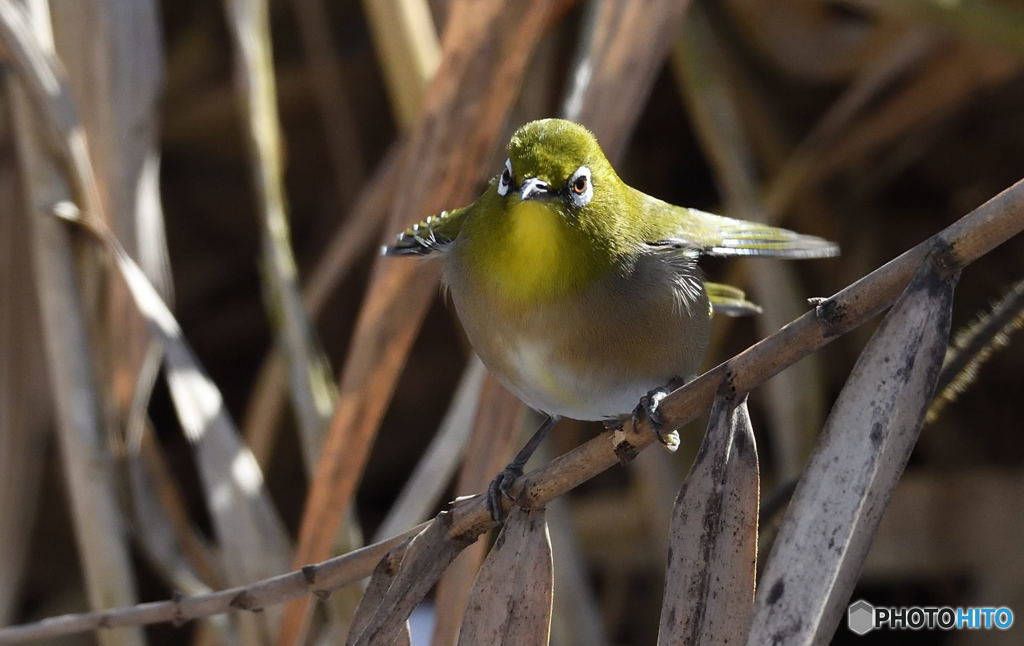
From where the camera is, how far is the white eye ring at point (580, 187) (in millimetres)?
2299

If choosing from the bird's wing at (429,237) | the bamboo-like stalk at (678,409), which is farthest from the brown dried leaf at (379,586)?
the bird's wing at (429,237)

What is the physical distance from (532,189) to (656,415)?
57cm

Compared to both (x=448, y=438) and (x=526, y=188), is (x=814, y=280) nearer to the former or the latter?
(x=448, y=438)

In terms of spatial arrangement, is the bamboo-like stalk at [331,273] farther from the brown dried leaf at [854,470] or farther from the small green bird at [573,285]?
the brown dried leaf at [854,470]

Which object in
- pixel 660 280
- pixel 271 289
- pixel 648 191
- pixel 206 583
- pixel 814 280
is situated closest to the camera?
pixel 660 280

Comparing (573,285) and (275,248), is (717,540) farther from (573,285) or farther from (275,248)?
(275,248)

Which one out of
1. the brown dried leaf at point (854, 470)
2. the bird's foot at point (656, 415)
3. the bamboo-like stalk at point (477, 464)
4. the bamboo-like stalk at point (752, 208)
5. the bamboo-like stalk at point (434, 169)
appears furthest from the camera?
the bamboo-like stalk at point (752, 208)

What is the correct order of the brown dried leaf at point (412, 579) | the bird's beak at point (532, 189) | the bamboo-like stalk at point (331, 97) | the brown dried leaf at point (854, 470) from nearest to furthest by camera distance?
the brown dried leaf at point (854, 470), the brown dried leaf at point (412, 579), the bird's beak at point (532, 189), the bamboo-like stalk at point (331, 97)

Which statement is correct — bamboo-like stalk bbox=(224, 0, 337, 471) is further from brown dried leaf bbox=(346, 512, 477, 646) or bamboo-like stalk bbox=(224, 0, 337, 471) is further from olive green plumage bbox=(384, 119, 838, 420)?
brown dried leaf bbox=(346, 512, 477, 646)

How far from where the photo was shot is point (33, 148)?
9.82 feet

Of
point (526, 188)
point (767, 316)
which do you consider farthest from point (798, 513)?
point (767, 316)

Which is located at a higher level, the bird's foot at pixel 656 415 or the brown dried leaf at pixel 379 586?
the bird's foot at pixel 656 415

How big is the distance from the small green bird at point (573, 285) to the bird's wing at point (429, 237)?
0.23 feet

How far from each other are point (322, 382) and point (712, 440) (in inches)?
59.6
